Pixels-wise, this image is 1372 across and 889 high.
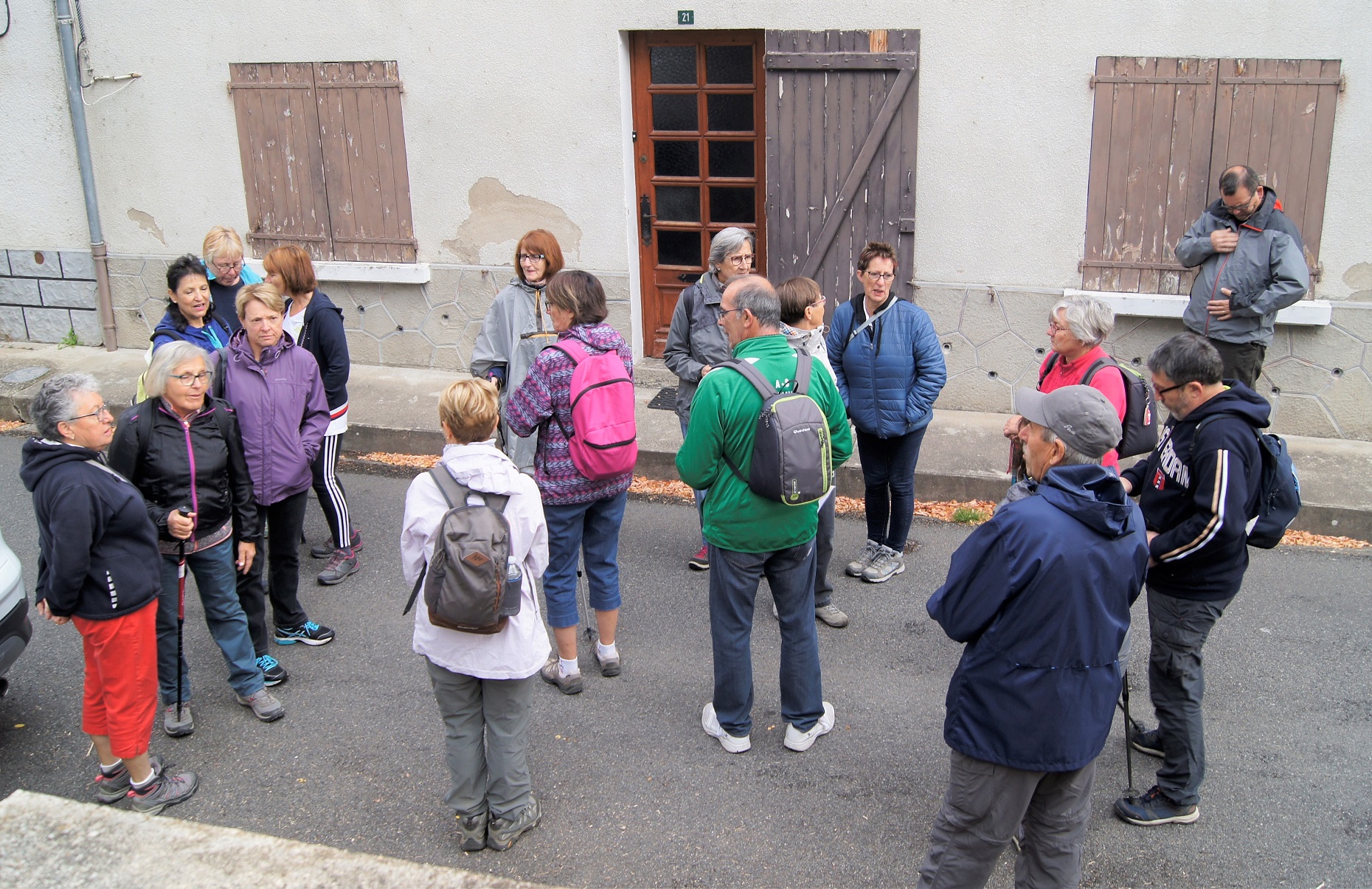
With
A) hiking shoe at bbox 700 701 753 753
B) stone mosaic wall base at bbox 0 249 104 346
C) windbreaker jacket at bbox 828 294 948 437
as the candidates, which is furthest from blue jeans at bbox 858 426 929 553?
stone mosaic wall base at bbox 0 249 104 346

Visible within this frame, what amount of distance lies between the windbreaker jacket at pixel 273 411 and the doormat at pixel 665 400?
3.47 metres

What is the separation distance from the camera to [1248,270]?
618 cm

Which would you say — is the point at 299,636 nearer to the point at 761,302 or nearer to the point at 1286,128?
the point at 761,302

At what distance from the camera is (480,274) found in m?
8.45

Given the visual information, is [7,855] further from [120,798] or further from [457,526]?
[457,526]

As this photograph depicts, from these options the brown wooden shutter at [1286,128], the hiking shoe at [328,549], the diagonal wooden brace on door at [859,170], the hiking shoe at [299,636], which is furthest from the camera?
the diagonal wooden brace on door at [859,170]

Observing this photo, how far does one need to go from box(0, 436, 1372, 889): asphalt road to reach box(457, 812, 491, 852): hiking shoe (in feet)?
0.14

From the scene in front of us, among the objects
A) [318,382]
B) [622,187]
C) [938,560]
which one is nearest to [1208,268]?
[938,560]

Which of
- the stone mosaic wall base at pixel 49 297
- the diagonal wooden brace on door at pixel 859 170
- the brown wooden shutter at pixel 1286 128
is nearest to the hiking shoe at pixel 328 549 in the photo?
the diagonal wooden brace on door at pixel 859 170

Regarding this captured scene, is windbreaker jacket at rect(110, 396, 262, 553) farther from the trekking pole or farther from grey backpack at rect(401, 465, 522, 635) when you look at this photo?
grey backpack at rect(401, 465, 522, 635)

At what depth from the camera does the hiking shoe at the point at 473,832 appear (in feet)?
11.7

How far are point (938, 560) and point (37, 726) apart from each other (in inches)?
168

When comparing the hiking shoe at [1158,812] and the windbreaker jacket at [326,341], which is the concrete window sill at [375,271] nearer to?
the windbreaker jacket at [326,341]

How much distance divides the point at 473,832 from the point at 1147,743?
8.24ft
